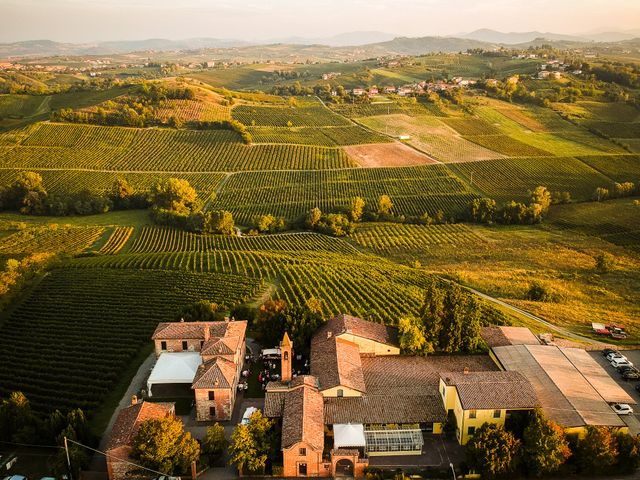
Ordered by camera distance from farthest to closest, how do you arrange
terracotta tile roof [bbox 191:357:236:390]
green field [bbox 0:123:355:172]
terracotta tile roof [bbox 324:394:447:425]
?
green field [bbox 0:123:355:172] < terracotta tile roof [bbox 191:357:236:390] < terracotta tile roof [bbox 324:394:447:425]

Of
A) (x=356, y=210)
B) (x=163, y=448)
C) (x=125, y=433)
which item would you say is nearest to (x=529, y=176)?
(x=356, y=210)

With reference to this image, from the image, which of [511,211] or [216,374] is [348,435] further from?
[511,211]

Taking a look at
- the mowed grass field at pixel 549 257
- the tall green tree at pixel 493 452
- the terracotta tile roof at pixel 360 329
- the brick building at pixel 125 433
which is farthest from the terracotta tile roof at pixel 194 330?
the mowed grass field at pixel 549 257

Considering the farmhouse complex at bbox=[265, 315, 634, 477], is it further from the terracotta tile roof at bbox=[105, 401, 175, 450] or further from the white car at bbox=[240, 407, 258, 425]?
the terracotta tile roof at bbox=[105, 401, 175, 450]

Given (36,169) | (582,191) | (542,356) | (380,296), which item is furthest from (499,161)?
(36,169)

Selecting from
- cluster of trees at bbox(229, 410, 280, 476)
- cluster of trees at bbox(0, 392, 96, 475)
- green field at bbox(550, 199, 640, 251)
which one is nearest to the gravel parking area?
cluster of trees at bbox(229, 410, 280, 476)

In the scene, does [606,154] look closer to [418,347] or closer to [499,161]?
[499,161]
